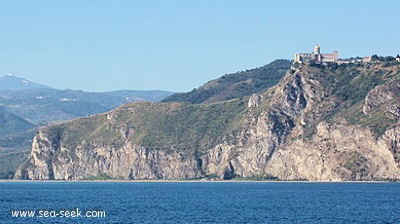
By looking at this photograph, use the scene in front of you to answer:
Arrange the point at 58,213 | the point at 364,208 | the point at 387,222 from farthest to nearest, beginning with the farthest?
the point at 364,208 → the point at 58,213 → the point at 387,222

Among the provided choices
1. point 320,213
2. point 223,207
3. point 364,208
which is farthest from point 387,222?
point 223,207

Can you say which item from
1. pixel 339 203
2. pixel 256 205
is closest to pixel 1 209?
pixel 256 205

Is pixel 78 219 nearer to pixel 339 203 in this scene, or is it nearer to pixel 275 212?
pixel 275 212

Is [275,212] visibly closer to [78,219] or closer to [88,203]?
[78,219]

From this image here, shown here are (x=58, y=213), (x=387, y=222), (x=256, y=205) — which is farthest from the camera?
(x=256, y=205)

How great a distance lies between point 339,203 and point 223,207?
79.1 feet

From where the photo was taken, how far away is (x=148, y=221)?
5733 inches

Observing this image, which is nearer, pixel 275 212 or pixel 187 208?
pixel 275 212

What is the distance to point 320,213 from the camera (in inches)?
6344

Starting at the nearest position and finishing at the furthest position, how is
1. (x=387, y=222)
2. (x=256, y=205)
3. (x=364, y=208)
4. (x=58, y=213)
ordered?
(x=387, y=222) < (x=58, y=213) < (x=364, y=208) < (x=256, y=205)

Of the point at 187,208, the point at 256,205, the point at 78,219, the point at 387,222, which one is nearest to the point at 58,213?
the point at 78,219

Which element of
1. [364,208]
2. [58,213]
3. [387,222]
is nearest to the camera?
[387,222]

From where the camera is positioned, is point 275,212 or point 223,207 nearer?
point 275,212

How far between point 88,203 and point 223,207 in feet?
99.9
